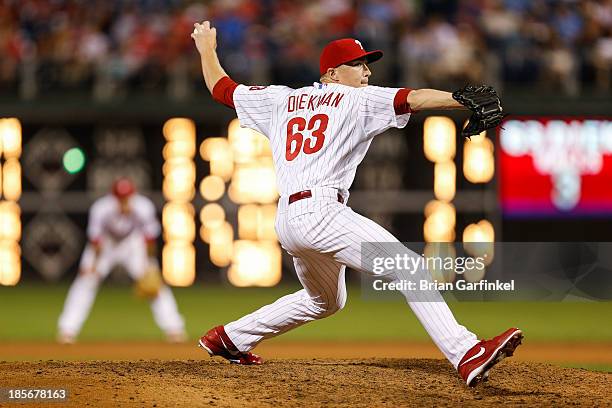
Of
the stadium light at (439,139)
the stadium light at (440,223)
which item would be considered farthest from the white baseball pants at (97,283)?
the stadium light at (439,139)

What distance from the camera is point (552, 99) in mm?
A: 13805

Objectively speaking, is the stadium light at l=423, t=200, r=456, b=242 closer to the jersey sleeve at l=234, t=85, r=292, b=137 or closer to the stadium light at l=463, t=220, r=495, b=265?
the stadium light at l=463, t=220, r=495, b=265

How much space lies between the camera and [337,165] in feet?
19.3

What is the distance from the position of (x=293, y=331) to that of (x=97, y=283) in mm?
2496

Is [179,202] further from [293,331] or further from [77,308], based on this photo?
[77,308]

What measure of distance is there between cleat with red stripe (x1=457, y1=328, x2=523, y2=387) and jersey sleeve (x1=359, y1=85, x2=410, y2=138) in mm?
1233

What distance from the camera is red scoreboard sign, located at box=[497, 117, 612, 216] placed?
1314 cm

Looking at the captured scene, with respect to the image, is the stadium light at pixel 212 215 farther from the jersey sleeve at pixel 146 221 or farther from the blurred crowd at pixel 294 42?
the jersey sleeve at pixel 146 221

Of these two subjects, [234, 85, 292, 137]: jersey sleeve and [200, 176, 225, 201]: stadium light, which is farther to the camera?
[200, 176, 225, 201]: stadium light

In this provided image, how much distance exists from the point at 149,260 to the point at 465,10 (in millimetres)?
6528

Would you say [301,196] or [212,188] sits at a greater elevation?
[212,188]

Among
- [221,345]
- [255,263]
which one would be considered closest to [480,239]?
[255,263]

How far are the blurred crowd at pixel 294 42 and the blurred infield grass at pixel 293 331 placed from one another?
294 cm

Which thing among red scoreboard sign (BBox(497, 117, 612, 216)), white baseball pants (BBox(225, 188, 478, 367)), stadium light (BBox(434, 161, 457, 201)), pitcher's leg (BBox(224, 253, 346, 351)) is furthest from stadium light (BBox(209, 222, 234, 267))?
white baseball pants (BBox(225, 188, 478, 367))
